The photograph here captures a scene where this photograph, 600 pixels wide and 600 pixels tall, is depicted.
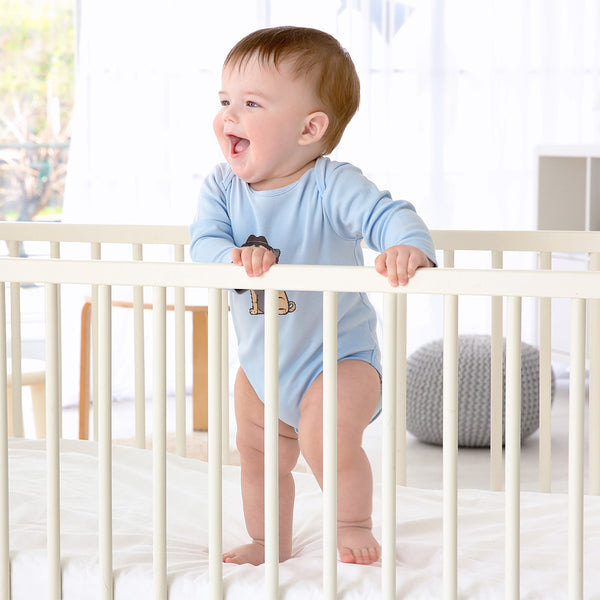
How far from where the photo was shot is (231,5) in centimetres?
329

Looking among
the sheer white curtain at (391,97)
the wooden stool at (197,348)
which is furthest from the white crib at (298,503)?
the sheer white curtain at (391,97)

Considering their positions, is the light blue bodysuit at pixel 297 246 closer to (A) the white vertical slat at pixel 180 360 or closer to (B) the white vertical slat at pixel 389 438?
(B) the white vertical slat at pixel 389 438

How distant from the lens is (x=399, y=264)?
94 cm

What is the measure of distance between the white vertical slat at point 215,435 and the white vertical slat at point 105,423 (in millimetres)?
108

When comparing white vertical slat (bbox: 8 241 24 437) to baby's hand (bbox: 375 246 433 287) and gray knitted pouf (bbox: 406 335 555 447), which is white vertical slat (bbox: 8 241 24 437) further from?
gray knitted pouf (bbox: 406 335 555 447)

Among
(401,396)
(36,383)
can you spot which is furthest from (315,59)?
(36,383)

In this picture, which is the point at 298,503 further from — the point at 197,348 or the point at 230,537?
the point at 197,348

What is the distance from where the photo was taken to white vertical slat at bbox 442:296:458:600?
0.95 meters

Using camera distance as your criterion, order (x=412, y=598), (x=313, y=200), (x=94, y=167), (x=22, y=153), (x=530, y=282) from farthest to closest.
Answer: (x=22, y=153)
(x=94, y=167)
(x=313, y=200)
(x=412, y=598)
(x=530, y=282)

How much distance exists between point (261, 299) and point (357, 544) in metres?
0.31

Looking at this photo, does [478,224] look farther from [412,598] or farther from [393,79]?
[412,598]

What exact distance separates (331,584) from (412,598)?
0.32 feet

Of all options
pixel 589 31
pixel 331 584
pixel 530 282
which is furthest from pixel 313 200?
pixel 589 31

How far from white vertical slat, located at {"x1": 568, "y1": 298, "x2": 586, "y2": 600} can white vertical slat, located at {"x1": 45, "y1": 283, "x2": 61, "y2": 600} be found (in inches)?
20.5
